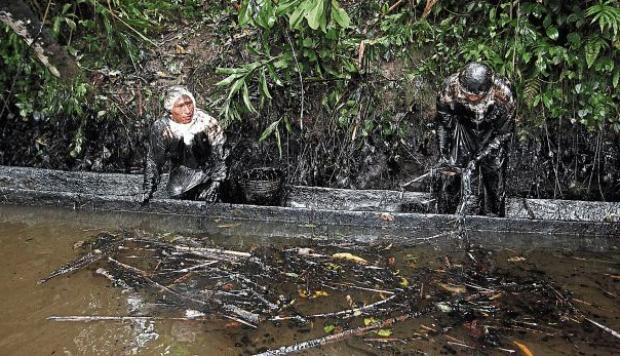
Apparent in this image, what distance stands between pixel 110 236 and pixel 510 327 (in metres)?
3.65

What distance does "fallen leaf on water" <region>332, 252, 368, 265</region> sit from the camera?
14.6 feet

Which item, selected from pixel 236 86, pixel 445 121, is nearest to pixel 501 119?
pixel 445 121

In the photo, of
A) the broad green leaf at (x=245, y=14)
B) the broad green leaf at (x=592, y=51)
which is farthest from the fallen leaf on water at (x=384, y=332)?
the broad green leaf at (x=592, y=51)

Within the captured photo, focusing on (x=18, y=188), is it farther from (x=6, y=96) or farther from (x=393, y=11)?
(x=393, y=11)

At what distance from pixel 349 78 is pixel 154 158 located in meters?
2.54

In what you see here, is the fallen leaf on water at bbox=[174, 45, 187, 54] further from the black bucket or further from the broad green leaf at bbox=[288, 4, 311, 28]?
the broad green leaf at bbox=[288, 4, 311, 28]

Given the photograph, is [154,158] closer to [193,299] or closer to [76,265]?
[76,265]

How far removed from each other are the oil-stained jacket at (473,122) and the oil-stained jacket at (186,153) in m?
2.42

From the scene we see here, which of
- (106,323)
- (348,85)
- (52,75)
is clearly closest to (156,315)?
(106,323)

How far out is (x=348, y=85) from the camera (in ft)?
20.7

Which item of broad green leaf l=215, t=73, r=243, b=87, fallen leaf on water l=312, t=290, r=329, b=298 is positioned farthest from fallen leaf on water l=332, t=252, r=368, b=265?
broad green leaf l=215, t=73, r=243, b=87

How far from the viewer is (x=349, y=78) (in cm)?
613

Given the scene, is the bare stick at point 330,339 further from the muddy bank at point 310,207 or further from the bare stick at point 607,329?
the muddy bank at point 310,207

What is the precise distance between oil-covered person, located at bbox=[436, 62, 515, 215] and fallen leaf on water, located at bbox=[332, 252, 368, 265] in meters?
1.36
